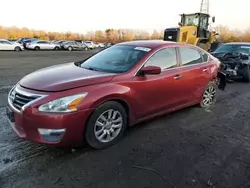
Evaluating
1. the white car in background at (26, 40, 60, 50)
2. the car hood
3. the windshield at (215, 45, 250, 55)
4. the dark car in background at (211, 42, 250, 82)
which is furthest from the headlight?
the white car in background at (26, 40, 60, 50)

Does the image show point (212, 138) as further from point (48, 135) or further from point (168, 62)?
point (48, 135)

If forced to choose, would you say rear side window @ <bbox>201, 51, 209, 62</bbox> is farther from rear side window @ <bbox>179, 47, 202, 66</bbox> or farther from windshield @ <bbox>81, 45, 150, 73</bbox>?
windshield @ <bbox>81, 45, 150, 73</bbox>

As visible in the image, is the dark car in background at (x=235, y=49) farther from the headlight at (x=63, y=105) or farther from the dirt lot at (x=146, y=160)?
the headlight at (x=63, y=105)

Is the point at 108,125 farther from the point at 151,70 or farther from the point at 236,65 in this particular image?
the point at 236,65

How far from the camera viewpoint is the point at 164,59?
4.17 metres

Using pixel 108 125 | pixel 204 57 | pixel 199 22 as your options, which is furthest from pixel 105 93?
pixel 199 22

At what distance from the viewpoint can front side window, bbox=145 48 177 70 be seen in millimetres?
3946

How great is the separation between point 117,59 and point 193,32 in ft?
49.1

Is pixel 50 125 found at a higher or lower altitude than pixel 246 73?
lower

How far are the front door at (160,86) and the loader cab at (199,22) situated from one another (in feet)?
49.4

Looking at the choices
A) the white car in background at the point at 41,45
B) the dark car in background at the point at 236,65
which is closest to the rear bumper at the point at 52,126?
the dark car in background at the point at 236,65

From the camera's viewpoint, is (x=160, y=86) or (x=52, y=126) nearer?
(x=52, y=126)

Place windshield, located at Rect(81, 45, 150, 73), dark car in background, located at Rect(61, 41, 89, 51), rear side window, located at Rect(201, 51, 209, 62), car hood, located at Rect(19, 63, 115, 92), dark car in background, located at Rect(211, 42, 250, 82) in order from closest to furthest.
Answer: car hood, located at Rect(19, 63, 115, 92), windshield, located at Rect(81, 45, 150, 73), rear side window, located at Rect(201, 51, 209, 62), dark car in background, located at Rect(211, 42, 250, 82), dark car in background, located at Rect(61, 41, 89, 51)

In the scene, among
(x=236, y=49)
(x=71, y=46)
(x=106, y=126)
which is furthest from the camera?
(x=71, y=46)
